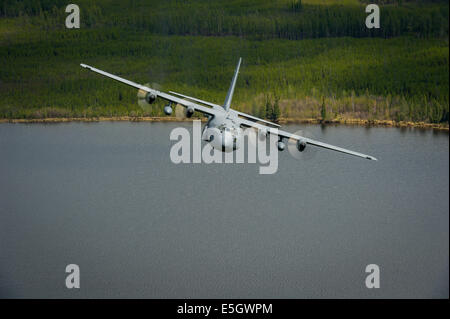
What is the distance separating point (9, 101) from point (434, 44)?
69366mm

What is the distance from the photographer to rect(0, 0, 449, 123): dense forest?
101 meters

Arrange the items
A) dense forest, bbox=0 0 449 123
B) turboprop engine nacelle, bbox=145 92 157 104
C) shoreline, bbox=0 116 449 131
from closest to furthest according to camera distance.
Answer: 1. turboprop engine nacelle, bbox=145 92 157 104
2. shoreline, bbox=0 116 449 131
3. dense forest, bbox=0 0 449 123

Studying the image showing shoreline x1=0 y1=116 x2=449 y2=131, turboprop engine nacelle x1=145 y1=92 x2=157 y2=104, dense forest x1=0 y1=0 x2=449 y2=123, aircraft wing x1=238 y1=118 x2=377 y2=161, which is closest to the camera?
turboprop engine nacelle x1=145 y1=92 x2=157 y2=104

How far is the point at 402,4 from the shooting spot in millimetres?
104375

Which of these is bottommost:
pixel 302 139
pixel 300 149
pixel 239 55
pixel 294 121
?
pixel 300 149

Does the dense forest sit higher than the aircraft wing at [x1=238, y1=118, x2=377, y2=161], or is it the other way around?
the dense forest

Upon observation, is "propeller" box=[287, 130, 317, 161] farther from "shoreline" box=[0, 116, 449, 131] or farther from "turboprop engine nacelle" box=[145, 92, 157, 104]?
"shoreline" box=[0, 116, 449, 131]

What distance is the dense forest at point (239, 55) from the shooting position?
330 ft

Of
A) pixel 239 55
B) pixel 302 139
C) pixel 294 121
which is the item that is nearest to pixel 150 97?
pixel 302 139

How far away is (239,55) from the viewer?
4948 inches

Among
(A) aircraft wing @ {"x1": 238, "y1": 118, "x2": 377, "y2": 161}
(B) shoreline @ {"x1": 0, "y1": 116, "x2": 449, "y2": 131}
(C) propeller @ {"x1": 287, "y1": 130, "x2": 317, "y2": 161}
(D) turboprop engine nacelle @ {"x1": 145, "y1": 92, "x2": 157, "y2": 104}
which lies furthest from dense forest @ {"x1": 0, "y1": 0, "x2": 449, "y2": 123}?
(D) turboprop engine nacelle @ {"x1": 145, "y1": 92, "x2": 157, "y2": 104}

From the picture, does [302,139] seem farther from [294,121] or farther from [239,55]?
[239,55]

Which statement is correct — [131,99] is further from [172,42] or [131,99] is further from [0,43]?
[0,43]
